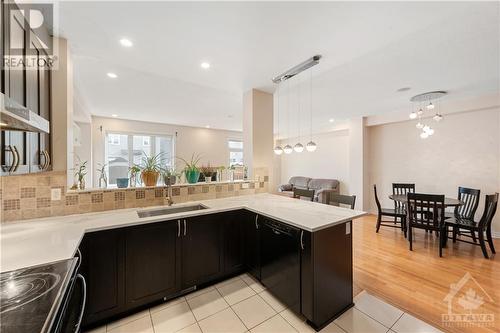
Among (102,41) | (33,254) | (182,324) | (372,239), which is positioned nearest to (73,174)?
(33,254)

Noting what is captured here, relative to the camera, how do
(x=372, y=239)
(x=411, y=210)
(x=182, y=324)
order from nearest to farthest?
(x=182, y=324) → (x=411, y=210) → (x=372, y=239)

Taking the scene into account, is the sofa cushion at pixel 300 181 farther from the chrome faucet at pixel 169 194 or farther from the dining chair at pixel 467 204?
the chrome faucet at pixel 169 194

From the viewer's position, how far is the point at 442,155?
434cm

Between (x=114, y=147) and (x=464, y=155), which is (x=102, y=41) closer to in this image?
(x=114, y=147)

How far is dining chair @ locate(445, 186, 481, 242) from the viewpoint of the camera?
337 cm

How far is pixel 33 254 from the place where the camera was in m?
1.22

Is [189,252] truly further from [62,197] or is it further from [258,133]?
[258,133]

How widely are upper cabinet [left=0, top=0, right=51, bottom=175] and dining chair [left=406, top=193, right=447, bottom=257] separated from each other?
15.0ft

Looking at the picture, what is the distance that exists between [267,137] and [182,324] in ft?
8.90

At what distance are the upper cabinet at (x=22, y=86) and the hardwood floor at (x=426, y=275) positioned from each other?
125 inches

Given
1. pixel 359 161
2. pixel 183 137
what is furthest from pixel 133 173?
pixel 359 161

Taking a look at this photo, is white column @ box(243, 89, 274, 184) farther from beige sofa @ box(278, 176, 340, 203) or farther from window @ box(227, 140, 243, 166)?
window @ box(227, 140, 243, 166)

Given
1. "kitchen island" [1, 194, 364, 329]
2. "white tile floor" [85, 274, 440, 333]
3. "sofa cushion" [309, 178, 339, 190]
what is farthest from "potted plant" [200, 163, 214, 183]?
"sofa cushion" [309, 178, 339, 190]

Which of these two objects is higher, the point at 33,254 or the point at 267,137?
the point at 267,137
